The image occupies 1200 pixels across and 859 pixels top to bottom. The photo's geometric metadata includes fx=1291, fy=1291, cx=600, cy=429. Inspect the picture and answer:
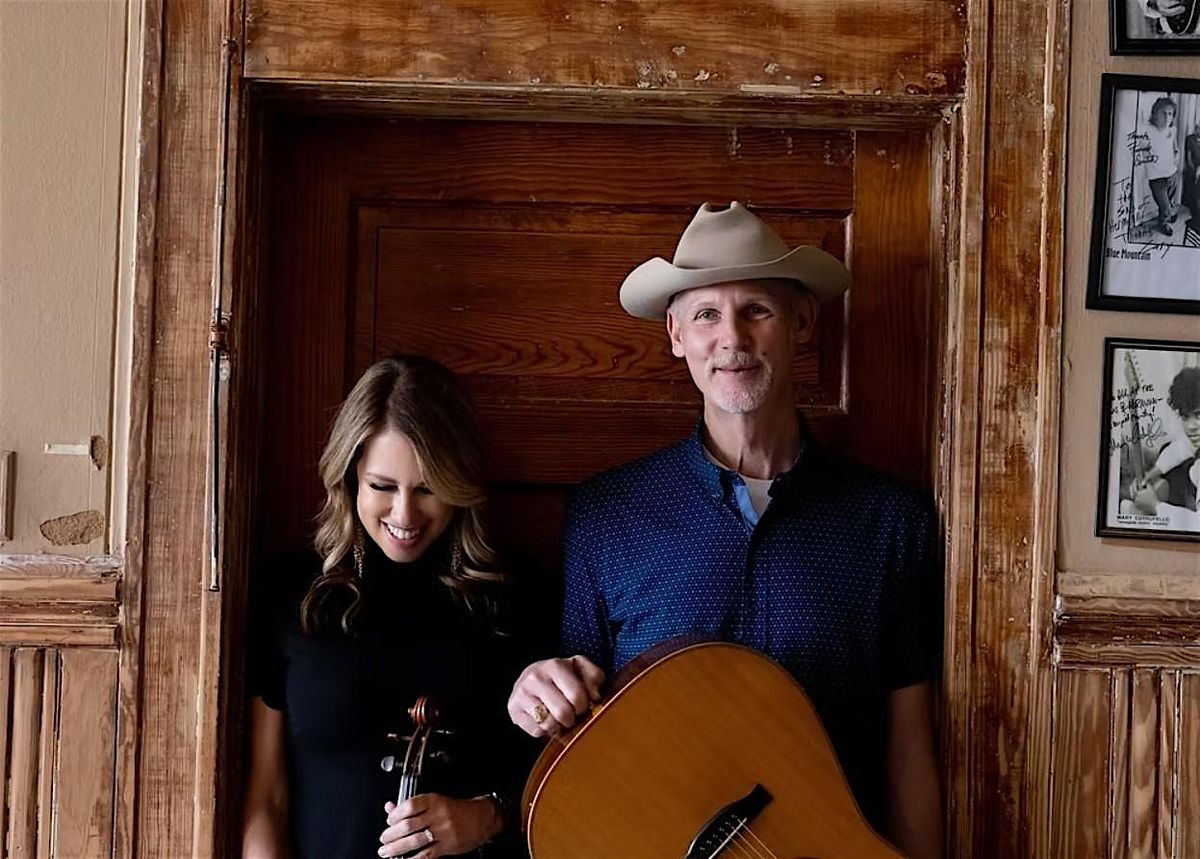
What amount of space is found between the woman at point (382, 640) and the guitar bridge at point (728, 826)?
0.36 meters

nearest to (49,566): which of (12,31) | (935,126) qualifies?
(12,31)

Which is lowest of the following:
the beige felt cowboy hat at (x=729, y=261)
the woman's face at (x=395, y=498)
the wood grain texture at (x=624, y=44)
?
the woman's face at (x=395, y=498)

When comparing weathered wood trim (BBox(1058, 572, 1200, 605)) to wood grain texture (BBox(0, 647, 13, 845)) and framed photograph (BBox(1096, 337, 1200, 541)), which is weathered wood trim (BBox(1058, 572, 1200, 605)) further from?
wood grain texture (BBox(0, 647, 13, 845))

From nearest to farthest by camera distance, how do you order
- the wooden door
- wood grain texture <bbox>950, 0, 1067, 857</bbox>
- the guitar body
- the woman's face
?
the guitar body → the woman's face → wood grain texture <bbox>950, 0, 1067, 857</bbox> → the wooden door

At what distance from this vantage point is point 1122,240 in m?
2.21

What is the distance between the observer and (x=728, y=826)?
1874 mm

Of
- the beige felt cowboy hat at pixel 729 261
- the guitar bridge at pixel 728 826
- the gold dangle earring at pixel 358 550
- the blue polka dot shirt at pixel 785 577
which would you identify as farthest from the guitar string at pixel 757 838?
the beige felt cowboy hat at pixel 729 261

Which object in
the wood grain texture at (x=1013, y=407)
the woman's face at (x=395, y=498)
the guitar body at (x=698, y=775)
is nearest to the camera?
the guitar body at (x=698, y=775)

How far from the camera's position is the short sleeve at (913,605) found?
218cm

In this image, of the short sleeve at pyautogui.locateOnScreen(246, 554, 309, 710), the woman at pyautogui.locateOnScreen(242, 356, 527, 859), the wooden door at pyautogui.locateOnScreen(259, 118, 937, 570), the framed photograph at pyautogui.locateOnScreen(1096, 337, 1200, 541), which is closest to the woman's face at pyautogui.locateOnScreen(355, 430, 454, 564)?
the woman at pyautogui.locateOnScreen(242, 356, 527, 859)

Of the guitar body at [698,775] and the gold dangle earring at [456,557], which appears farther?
the gold dangle earring at [456,557]

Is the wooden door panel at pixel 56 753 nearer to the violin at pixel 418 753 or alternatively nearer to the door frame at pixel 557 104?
the door frame at pixel 557 104

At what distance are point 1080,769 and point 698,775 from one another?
736 mm

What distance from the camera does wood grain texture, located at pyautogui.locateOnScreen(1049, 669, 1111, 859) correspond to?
218 centimetres
